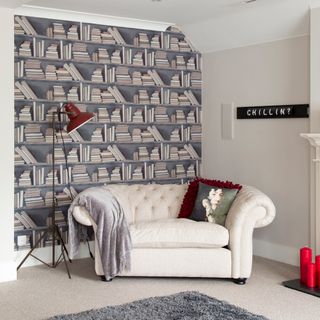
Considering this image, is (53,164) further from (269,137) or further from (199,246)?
(269,137)

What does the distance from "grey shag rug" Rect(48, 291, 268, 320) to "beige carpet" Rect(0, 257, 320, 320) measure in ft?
0.77

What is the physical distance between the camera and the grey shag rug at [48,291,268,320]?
421 cm

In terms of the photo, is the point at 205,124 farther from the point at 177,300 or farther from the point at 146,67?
the point at 177,300

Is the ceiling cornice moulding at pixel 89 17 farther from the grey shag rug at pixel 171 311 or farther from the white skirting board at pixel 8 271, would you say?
the grey shag rug at pixel 171 311

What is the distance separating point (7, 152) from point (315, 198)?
2905 millimetres

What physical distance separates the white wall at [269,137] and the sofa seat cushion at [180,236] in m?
1.06

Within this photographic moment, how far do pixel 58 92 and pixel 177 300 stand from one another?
263 cm

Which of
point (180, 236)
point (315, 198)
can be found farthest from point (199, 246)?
point (315, 198)

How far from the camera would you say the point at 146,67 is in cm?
680

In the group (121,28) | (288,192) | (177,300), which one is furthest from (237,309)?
(121,28)

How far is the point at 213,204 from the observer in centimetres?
574

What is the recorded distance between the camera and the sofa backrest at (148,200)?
5.97 m

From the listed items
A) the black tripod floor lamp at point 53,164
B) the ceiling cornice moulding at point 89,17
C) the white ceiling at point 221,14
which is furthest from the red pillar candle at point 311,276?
the ceiling cornice moulding at point 89,17

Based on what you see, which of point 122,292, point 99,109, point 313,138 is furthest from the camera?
point 99,109
